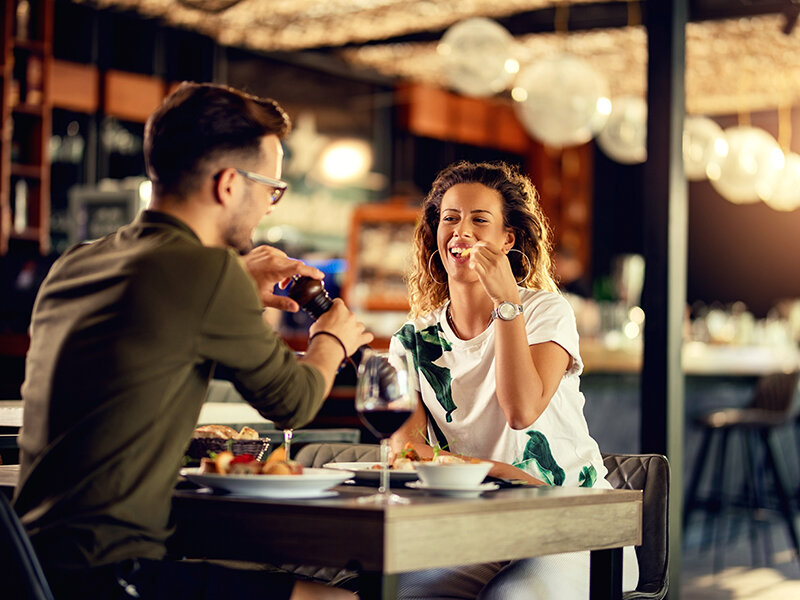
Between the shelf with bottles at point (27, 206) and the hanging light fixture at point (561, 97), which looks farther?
the shelf with bottles at point (27, 206)

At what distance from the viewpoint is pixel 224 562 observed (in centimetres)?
238

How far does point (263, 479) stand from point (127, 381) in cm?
24

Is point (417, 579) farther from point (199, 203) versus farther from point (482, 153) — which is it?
point (482, 153)

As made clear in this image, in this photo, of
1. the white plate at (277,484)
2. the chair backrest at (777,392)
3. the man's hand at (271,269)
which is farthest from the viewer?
the chair backrest at (777,392)

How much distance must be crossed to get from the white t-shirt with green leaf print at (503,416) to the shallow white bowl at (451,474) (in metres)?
0.59

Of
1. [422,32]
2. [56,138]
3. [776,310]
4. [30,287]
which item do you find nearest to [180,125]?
[30,287]

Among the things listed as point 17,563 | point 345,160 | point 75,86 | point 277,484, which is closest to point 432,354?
point 277,484

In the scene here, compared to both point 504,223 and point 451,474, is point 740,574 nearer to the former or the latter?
point 504,223

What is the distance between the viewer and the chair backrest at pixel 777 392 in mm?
6488

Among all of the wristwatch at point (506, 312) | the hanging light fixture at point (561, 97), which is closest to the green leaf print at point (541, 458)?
the wristwatch at point (506, 312)

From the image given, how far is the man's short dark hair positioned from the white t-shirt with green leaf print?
0.85m

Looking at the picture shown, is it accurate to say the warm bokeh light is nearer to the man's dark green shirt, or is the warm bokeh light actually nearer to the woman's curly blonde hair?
the woman's curly blonde hair

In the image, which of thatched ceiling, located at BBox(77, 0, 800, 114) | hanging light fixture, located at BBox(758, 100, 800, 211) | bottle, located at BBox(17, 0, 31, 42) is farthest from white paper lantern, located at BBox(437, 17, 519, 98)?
bottle, located at BBox(17, 0, 31, 42)

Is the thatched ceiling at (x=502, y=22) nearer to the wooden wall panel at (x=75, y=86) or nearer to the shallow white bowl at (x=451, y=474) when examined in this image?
the wooden wall panel at (x=75, y=86)
